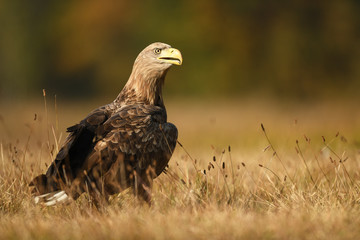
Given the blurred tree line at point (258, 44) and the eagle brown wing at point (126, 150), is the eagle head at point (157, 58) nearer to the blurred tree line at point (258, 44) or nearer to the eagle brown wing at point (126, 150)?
the eagle brown wing at point (126, 150)

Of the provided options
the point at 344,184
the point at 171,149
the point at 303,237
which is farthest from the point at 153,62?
the point at 303,237

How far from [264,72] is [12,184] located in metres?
17.0

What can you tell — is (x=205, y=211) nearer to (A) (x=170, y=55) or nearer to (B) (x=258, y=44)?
(A) (x=170, y=55)

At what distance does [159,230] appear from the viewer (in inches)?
151

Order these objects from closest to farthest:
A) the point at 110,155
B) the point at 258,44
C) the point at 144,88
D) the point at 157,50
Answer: the point at 110,155 < the point at 144,88 < the point at 157,50 < the point at 258,44

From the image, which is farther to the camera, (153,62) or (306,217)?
(153,62)

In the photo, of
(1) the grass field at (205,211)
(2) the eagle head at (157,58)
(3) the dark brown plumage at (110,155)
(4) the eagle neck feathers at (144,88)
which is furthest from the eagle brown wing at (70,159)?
(2) the eagle head at (157,58)

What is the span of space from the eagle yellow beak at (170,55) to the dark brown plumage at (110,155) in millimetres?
579

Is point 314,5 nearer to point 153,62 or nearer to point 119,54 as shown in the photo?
point 119,54

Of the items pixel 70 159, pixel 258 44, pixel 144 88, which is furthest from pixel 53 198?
pixel 258 44

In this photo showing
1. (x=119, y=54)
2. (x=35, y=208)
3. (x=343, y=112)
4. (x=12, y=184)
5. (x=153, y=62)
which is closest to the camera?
(x=35, y=208)

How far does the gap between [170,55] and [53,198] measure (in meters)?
1.87

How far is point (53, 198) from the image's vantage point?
4.78 m

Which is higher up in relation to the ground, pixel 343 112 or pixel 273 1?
pixel 273 1
